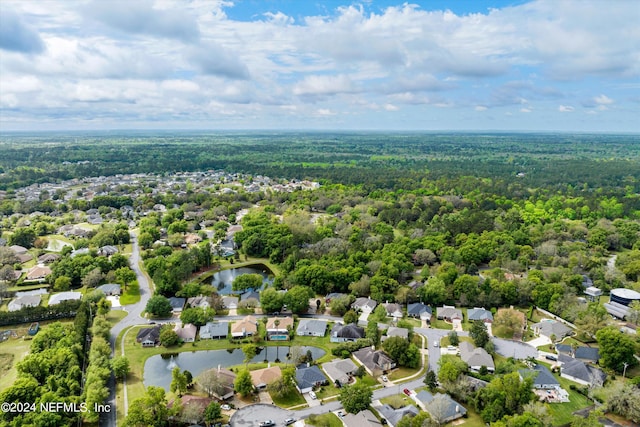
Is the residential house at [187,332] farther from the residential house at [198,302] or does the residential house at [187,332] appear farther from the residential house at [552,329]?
the residential house at [552,329]

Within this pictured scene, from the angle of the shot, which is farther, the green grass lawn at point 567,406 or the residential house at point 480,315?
the residential house at point 480,315

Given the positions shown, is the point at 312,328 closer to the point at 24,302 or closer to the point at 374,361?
the point at 374,361

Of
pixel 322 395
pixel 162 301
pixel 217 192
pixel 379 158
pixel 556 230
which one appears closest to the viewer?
pixel 322 395

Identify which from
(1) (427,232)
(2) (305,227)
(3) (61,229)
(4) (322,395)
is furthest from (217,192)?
(4) (322,395)

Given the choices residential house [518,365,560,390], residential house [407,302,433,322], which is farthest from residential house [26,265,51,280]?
residential house [518,365,560,390]

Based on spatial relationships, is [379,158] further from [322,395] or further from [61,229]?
[322,395]

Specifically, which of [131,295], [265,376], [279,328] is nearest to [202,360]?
[265,376]

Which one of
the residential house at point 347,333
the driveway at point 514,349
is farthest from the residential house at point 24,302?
the driveway at point 514,349
